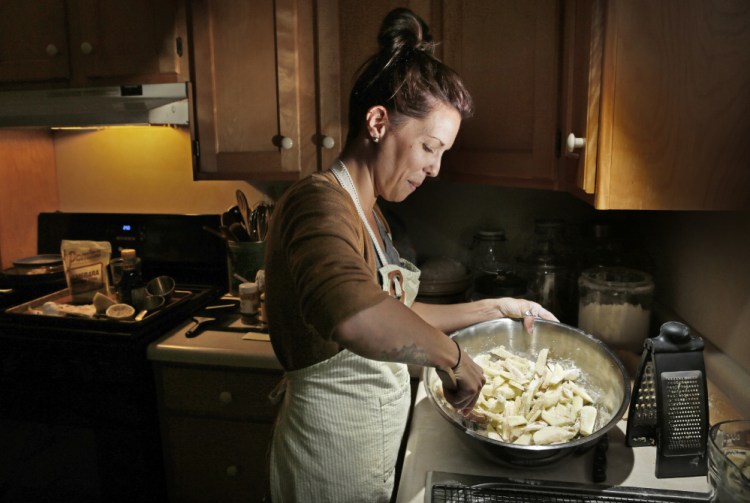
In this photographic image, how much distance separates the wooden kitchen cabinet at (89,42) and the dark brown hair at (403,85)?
999 millimetres

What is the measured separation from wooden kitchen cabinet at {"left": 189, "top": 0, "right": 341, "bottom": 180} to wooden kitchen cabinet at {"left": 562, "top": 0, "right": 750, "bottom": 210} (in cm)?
94

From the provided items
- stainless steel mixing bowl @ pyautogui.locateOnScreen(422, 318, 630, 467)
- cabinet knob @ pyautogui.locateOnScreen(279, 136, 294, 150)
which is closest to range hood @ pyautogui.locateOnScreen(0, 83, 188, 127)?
cabinet knob @ pyautogui.locateOnScreen(279, 136, 294, 150)

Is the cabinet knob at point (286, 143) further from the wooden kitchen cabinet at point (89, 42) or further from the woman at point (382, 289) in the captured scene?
the woman at point (382, 289)

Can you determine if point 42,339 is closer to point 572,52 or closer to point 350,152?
point 350,152

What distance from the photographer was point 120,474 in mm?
1772

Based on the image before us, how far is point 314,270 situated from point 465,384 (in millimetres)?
347

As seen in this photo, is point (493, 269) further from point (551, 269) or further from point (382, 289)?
point (382, 289)

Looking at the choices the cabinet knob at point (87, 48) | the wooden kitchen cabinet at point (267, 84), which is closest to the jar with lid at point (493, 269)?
the wooden kitchen cabinet at point (267, 84)

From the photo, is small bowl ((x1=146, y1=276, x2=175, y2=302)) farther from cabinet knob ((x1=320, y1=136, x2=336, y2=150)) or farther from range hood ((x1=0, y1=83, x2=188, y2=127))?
cabinet knob ((x1=320, y1=136, x2=336, y2=150))

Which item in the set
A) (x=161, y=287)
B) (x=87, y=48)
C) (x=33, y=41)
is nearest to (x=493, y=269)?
(x=161, y=287)

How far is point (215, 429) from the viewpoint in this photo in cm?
174

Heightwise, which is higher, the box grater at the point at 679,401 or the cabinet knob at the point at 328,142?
the cabinet knob at the point at 328,142

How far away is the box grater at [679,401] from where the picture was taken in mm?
929

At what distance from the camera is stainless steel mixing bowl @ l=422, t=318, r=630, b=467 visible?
92 centimetres
